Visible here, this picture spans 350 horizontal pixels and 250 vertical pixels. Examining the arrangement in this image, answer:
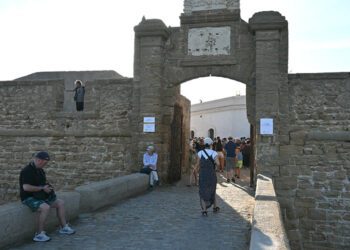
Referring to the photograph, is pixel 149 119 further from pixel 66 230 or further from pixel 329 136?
pixel 66 230

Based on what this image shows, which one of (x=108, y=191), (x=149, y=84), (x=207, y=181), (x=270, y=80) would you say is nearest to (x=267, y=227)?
(x=207, y=181)

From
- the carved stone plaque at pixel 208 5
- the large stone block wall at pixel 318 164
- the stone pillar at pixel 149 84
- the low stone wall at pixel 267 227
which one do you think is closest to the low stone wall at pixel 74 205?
the stone pillar at pixel 149 84

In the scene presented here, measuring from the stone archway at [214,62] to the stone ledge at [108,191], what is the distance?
1.97 m

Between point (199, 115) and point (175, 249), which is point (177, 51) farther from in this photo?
point (199, 115)

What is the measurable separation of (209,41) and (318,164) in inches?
170

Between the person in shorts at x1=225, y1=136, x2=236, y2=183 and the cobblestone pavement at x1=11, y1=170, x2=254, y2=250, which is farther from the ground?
the person in shorts at x1=225, y1=136, x2=236, y2=183

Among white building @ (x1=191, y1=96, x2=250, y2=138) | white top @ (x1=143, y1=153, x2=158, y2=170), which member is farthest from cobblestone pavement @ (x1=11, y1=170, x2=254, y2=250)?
white building @ (x1=191, y1=96, x2=250, y2=138)

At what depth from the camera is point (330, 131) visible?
991 centimetres

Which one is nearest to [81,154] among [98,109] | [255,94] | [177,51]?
[98,109]

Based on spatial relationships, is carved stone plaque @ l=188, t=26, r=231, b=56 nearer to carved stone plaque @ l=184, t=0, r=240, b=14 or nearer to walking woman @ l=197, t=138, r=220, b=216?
carved stone plaque @ l=184, t=0, r=240, b=14

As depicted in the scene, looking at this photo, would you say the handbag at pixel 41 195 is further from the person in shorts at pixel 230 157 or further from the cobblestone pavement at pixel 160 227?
the person in shorts at pixel 230 157

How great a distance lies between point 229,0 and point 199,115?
1875cm

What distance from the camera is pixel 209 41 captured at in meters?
10.9

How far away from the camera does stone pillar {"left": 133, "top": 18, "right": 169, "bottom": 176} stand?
11023 millimetres
